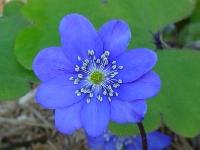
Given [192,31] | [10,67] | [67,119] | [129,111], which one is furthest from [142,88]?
[192,31]

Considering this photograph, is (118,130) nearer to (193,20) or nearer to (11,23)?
(11,23)

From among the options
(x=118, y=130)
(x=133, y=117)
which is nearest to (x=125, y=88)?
(x=133, y=117)

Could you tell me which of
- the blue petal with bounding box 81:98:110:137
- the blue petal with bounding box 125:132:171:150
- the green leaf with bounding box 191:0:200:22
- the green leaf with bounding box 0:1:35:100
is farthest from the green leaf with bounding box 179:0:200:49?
the blue petal with bounding box 81:98:110:137

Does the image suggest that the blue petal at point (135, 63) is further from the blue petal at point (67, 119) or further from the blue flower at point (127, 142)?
the blue flower at point (127, 142)

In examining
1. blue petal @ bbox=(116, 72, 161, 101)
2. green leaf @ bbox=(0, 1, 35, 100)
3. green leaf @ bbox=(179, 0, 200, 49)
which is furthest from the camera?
green leaf @ bbox=(179, 0, 200, 49)

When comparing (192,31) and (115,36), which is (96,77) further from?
(192,31)

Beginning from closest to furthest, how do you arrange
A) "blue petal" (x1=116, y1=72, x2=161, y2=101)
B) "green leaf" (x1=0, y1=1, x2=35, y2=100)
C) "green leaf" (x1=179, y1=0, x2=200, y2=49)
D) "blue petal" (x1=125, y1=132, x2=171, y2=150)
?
"blue petal" (x1=116, y1=72, x2=161, y2=101) < "green leaf" (x1=0, y1=1, x2=35, y2=100) < "blue petal" (x1=125, y1=132, x2=171, y2=150) < "green leaf" (x1=179, y1=0, x2=200, y2=49)

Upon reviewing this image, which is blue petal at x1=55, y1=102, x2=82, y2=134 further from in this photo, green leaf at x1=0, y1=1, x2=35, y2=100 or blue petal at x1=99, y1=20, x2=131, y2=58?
green leaf at x1=0, y1=1, x2=35, y2=100
